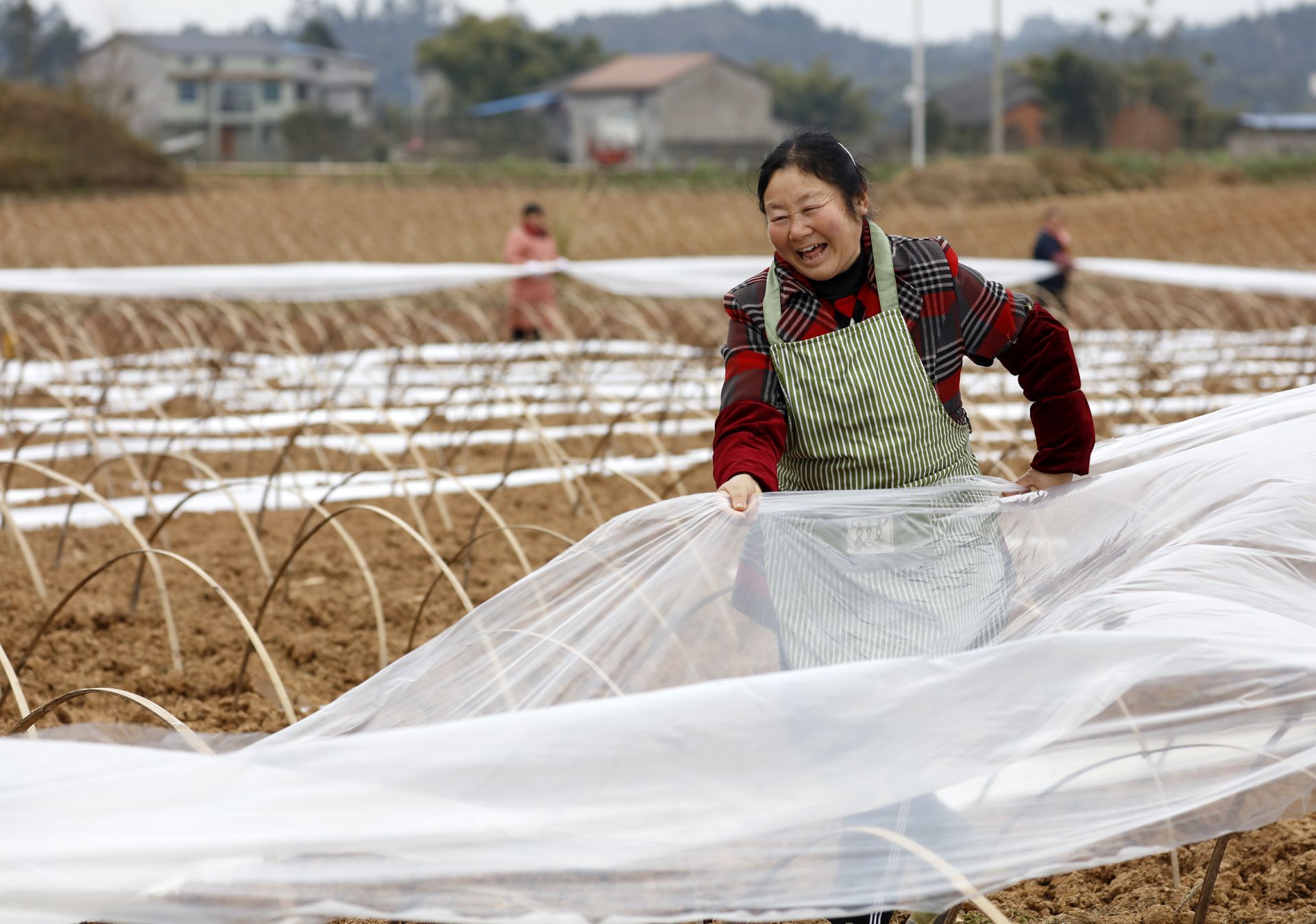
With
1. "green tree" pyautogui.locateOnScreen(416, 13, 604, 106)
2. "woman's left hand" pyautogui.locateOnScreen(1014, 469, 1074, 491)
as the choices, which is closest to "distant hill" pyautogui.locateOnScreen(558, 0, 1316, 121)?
"green tree" pyautogui.locateOnScreen(416, 13, 604, 106)

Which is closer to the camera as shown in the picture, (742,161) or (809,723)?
(809,723)

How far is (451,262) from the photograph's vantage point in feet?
43.8

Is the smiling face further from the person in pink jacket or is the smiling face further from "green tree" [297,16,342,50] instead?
"green tree" [297,16,342,50]

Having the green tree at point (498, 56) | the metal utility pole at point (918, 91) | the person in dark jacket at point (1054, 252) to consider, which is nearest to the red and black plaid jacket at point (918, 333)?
the person in dark jacket at point (1054, 252)

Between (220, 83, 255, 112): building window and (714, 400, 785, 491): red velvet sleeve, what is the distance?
5163cm

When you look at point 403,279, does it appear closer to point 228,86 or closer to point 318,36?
point 228,86

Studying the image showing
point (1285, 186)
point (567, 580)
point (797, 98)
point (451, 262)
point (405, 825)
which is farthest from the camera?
point (797, 98)

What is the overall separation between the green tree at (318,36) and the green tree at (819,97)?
2097 cm

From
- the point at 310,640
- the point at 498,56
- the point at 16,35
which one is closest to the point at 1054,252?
the point at 310,640

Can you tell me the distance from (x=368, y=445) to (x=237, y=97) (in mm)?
50257

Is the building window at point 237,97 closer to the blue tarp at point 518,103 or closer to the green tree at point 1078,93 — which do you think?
the blue tarp at point 518,103

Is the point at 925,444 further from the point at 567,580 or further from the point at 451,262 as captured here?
the point at 451,262

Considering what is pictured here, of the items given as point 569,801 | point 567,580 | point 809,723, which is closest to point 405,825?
point 569,801

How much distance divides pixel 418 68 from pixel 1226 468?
49888 millimetres
